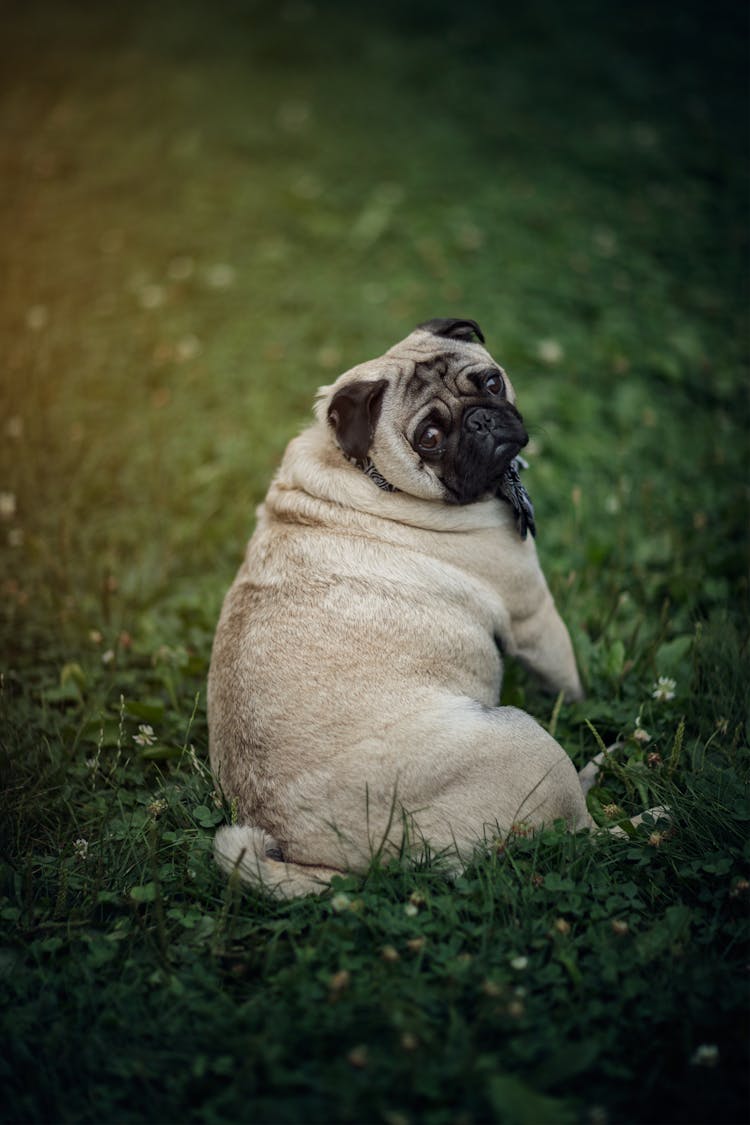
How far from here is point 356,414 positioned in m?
3.65

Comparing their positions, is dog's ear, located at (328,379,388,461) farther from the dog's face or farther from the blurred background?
the blurred background

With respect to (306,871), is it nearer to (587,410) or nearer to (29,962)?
(29,962)

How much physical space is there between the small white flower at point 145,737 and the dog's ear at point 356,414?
1.47 metres

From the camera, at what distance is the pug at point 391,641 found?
314cm

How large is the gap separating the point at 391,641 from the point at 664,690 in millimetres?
1267

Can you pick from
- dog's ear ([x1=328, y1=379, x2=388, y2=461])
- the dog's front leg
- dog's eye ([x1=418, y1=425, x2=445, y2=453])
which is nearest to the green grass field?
the dog's front leg

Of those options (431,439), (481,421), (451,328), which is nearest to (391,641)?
(431,439)

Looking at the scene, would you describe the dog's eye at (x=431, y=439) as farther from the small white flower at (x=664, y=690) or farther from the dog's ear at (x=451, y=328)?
the small white flower at (x=664, y=690)

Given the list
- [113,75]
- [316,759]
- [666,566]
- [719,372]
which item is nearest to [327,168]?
[113,75]

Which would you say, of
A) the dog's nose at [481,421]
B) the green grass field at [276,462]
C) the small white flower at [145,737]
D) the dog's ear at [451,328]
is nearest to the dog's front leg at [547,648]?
the green grass field at [276,462]

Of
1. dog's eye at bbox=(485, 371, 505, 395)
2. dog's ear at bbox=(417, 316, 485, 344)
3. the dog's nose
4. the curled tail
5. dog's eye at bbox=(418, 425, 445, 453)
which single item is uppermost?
dog's ear at bbox=(417, 316, 485, 344)

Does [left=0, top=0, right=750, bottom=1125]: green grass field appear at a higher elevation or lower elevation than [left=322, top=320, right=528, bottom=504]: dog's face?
lower

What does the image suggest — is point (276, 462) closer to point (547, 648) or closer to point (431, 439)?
point (431, 439)

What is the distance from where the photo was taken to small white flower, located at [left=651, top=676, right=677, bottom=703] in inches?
154
